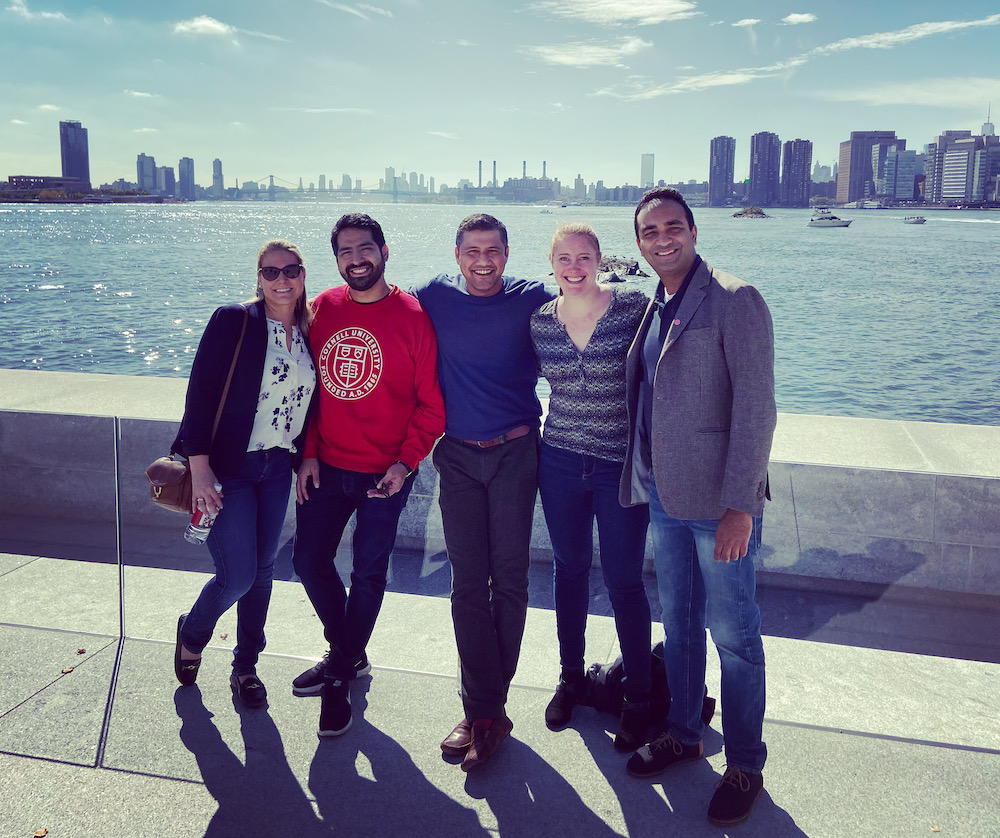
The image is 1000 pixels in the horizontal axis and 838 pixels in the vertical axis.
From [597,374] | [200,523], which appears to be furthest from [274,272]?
[597,374]

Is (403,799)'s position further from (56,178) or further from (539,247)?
(56,178)

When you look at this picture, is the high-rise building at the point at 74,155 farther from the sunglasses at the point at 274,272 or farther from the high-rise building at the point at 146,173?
the sunglasses at the point at 274,272

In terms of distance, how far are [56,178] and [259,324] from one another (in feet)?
584

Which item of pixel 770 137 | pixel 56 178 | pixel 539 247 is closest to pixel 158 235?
pixel 539 247

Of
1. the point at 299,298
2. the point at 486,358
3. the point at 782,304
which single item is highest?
the point at 299,298

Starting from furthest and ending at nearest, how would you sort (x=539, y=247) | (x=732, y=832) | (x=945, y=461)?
(x=539, y=247) < (x=945, y=461) < (x=732, y=832)

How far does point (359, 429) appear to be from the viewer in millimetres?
2924

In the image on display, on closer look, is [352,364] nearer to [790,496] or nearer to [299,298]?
[299,298]

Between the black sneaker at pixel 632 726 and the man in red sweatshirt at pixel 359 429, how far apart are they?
0.94 meters

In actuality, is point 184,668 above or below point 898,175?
below

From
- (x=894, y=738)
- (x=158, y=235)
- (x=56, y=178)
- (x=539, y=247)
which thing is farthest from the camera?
(x=56, y=178)

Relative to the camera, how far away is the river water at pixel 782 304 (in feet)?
83.0

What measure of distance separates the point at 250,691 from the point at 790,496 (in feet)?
8.92

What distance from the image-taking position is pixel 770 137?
451 feet
